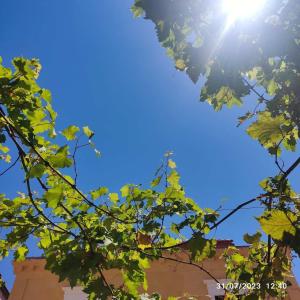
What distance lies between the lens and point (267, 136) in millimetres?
2496

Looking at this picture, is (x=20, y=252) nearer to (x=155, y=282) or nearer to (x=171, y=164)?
(x=171, y=164)

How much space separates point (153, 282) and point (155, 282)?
67mm

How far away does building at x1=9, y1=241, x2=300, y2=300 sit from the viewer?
1043 cm

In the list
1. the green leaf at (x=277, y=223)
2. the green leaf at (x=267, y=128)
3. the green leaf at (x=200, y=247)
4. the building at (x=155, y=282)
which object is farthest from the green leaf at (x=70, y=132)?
the building at (x=155, y=282)

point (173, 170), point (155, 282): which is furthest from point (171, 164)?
point (155, 282)

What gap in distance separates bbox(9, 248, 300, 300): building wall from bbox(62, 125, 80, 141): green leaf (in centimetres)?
830

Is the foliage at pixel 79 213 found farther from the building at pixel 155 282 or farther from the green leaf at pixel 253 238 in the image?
the building at pixel 155 282

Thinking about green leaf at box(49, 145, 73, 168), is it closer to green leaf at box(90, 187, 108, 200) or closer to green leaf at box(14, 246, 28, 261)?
green leaf at box(90, 187, 108, 200)

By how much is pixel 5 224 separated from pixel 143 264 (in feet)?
5.14

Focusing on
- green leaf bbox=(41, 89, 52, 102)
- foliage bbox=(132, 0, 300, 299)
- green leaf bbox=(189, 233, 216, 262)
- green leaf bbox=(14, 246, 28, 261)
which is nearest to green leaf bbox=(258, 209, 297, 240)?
foliage bbox=(132, 0, 300, 299)

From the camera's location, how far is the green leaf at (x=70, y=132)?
328cm

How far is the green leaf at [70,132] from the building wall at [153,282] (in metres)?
8.30

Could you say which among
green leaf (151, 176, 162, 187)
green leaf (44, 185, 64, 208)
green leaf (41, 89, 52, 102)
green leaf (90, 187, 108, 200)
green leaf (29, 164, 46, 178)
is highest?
green leaf (41, 89, 52, 102)

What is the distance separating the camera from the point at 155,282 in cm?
1083
